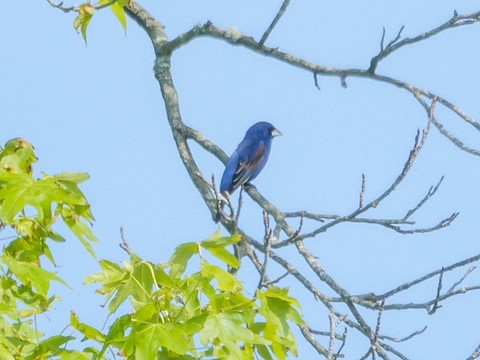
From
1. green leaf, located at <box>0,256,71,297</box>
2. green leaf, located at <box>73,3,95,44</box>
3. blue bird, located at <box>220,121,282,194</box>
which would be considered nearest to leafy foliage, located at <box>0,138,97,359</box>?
green leaf, located at <box>0,256,71,297</box>

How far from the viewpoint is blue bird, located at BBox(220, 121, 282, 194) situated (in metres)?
10.6

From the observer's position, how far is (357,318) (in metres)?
5.80

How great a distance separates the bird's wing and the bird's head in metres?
0.51

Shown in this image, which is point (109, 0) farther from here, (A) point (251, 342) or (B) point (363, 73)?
(A) point (251, 342)

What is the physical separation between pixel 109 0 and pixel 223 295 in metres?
2.08

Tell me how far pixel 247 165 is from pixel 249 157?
369 millimetres

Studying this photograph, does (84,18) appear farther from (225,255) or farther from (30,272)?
(225,255)

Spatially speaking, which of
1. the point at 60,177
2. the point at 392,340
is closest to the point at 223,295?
the point at 60,177

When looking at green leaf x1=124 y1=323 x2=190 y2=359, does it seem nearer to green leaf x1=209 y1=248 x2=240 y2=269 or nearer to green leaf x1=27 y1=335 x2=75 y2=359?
green leaf x1=27 y1=335 x2=75 y2=359

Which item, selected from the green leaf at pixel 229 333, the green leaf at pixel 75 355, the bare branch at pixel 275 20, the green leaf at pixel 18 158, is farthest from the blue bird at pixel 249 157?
the green leaf at pixel 229 333

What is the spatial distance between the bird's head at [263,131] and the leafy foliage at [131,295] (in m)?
7.76

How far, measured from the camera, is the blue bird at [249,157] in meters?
10.6

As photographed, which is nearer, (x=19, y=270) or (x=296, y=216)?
(x=19, y=270)

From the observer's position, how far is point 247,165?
10891 mm
